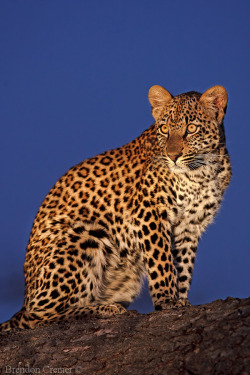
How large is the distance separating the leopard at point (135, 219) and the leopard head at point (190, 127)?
16 millimetres

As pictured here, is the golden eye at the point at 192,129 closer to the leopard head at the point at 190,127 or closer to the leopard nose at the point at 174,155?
the leopard head at the point at 190,127

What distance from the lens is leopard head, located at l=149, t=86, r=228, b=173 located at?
30.8ft

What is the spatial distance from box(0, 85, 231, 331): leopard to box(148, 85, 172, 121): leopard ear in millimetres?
17

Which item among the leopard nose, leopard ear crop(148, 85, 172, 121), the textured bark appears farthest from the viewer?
leopard ear crop(148, 85, 172, 121)

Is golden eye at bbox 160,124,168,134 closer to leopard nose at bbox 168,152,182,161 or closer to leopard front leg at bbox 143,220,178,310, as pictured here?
leopard nose at bbox 168,152,182,161

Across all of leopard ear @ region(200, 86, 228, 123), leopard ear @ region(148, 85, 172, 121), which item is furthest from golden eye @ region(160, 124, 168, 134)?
leopard ear @ region(200, 86, 228, 123)

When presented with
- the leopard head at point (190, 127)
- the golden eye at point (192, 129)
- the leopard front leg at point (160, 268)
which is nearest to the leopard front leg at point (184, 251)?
the leopard front leg at point (160, 268)

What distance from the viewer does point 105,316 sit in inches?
342

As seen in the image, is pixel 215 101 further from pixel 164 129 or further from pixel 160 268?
pixel 160 268

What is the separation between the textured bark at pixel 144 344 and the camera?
582 cm

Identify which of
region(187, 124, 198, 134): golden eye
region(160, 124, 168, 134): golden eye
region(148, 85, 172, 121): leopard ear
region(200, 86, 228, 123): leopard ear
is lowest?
region(187, 124, 198, 134): golden eye

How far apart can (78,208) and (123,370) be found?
3861mm

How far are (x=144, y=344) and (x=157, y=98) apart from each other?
4807 mm

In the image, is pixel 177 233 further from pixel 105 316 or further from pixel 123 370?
pixel 123 370
